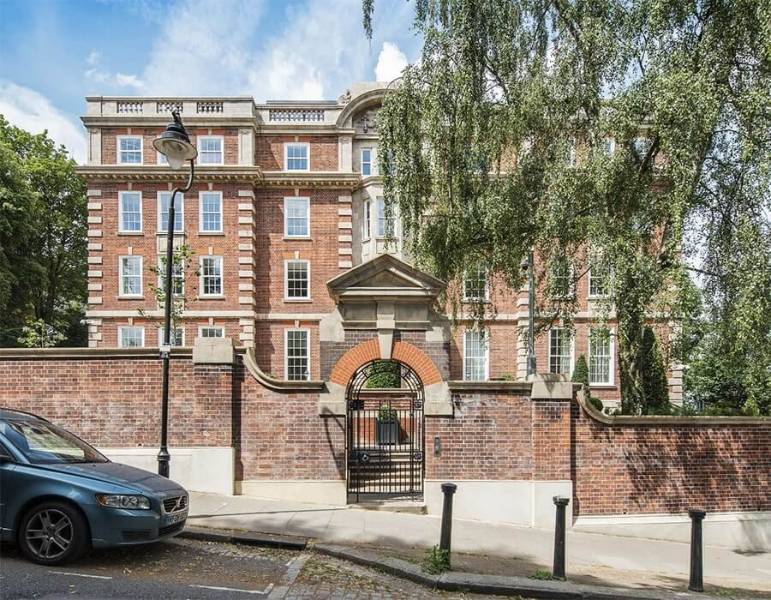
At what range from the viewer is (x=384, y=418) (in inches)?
578

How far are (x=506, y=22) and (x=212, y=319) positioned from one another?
725 inches

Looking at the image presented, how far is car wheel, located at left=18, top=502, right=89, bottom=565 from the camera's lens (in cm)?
590

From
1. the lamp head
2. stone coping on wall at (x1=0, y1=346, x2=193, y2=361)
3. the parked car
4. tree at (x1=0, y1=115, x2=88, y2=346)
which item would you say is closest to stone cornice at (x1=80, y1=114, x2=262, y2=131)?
tree at (x1=0, y1=115, x2=88, y2=346)

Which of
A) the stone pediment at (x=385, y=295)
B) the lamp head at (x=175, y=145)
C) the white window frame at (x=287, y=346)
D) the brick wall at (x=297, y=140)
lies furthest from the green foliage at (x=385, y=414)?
the brick wall at (x=297, y=140)

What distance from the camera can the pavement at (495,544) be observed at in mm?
7602

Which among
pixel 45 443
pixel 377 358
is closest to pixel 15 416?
pixel 45 443

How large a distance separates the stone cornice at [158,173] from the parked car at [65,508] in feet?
67.3

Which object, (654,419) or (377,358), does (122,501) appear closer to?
(377,358)

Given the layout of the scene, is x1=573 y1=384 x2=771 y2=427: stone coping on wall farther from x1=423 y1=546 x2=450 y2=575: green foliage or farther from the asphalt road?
the asphalt road

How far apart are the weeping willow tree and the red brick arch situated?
3666 millimetres

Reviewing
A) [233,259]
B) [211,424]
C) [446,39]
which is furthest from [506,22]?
[233,259]

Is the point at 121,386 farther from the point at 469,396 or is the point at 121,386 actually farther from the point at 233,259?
the point at 233,259

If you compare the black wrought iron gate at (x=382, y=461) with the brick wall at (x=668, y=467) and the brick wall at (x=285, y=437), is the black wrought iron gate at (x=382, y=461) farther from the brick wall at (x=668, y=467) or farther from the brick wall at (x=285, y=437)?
the brick wall at (x=668, y=467)

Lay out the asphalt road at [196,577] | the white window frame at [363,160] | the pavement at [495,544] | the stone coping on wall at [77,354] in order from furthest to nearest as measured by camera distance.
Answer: the white window frame at [363,160], the stone coping on wall at [77,354], the pavement at [495,544], the asphalt road at [196,577]
